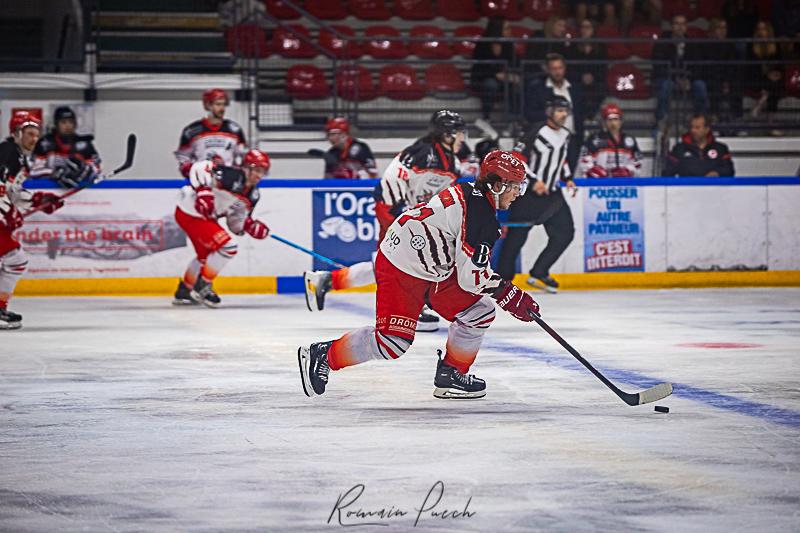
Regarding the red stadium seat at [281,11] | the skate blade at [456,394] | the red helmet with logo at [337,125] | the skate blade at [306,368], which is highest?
the red stadium seat at [281,11]

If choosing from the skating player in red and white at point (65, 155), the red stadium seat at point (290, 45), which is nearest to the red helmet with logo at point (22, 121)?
the skating player in red and white at point (65, 155)

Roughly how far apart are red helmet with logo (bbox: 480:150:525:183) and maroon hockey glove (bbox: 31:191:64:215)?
5.81 m

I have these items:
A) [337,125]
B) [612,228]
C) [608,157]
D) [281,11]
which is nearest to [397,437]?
[337,125]

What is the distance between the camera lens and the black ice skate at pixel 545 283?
45.1 ft

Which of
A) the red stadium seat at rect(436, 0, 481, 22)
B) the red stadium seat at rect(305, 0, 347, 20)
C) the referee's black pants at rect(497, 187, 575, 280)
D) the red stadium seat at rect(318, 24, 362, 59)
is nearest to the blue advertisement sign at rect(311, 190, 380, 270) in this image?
the referee's black pants at rect(497, 187, 575, 280)

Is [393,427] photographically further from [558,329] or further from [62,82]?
[62,82]

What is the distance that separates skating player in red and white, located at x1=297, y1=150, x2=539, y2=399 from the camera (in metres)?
6.03

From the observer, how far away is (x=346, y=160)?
1406cm

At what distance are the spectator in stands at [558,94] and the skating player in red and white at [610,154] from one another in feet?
0.52

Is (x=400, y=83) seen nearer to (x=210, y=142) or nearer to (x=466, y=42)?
(x=466, y=42)

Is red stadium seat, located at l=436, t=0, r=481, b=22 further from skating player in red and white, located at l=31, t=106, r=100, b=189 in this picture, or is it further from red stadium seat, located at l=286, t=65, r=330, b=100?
skating player in red and white, located at l=31, t=106, r=100, b=189

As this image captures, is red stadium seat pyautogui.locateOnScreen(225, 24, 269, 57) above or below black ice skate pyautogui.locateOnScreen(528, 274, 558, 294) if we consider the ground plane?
above

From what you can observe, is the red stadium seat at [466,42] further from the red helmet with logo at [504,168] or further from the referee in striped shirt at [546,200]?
the red helmet with logo at [504,168]

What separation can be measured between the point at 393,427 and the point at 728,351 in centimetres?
349
